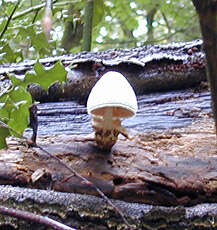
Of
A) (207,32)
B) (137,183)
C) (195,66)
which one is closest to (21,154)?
(137,183)

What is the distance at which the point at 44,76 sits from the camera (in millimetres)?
1529

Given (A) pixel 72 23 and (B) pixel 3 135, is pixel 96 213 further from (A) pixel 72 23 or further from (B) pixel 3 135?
(A) pixel 72 23

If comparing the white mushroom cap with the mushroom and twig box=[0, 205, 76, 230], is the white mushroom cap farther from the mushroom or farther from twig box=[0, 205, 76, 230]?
twig box=[0, 205, 76, 230]

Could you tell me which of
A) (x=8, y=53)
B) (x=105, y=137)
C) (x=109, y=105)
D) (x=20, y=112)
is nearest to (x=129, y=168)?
(x=105, y=137)

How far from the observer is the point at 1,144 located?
141 centimetres

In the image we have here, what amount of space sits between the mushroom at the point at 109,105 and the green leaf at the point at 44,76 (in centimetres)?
17

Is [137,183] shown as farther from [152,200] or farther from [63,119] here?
[63,119]

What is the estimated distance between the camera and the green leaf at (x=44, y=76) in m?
1.51

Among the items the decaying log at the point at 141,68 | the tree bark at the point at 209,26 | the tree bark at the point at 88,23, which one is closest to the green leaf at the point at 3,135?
the decaying log at the point at 141,68

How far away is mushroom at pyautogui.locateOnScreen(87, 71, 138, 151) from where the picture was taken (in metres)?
1.33

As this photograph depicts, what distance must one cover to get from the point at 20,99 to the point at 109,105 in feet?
1.36

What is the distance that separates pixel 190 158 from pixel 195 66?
1.96ft

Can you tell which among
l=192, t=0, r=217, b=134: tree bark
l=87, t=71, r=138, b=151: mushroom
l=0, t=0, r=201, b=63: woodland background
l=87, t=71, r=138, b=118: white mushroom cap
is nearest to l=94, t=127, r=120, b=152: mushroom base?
l=87, t=71, r=138, b=151: mushroom

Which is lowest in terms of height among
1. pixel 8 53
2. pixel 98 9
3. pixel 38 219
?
pixel 38 219
